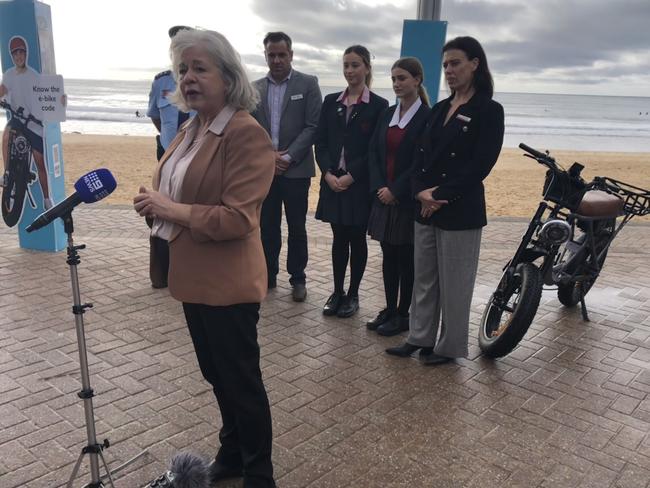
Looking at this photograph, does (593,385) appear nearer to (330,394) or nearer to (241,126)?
(330,394)

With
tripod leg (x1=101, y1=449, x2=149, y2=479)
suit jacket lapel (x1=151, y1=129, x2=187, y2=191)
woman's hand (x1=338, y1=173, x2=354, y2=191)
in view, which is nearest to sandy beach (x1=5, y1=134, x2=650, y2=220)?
woman's hand (x1=338, y1=173, x2=354, y2=191)

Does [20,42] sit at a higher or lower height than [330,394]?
higher

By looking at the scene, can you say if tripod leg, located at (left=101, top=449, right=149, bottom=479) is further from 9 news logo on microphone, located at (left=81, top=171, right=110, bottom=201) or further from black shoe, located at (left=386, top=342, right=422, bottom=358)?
black shoe, located at (left=386, top=342, right=422, bottom=358)

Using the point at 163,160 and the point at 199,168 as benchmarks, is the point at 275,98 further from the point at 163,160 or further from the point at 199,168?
the point at 199,168

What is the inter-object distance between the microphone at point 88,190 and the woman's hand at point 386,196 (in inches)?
97.3

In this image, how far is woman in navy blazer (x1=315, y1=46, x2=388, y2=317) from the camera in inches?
183

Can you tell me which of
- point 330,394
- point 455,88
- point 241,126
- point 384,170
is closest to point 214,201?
point 241,126

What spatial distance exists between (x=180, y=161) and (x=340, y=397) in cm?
193

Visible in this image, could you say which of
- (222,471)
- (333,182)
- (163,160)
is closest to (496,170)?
(333,182)

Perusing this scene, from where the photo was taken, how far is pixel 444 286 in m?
3.89

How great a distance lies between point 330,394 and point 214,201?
1.84 metres

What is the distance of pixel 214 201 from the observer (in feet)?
7.25

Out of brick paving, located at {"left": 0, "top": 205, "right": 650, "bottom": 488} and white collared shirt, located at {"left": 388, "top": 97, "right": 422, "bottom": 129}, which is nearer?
brick paving, located at {"left": 0, "top": 205, "right": 650, "bottom": 488}

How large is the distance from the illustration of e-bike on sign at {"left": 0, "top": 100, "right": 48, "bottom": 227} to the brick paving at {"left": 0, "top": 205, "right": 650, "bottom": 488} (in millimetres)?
1309
